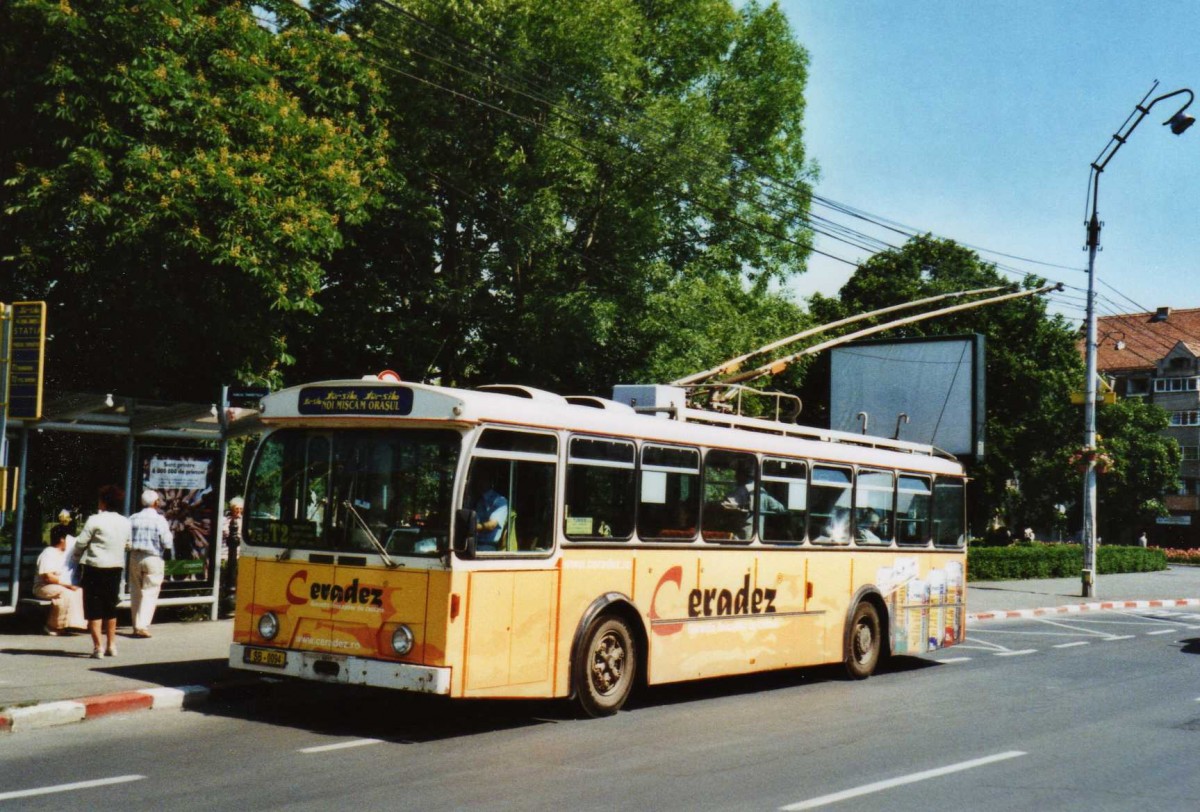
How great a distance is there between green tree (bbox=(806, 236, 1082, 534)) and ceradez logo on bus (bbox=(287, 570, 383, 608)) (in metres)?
41.6

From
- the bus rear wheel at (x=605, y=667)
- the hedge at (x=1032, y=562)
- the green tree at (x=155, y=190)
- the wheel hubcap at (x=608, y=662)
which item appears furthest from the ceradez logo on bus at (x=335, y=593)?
the hedge at (x=1032, y=562)

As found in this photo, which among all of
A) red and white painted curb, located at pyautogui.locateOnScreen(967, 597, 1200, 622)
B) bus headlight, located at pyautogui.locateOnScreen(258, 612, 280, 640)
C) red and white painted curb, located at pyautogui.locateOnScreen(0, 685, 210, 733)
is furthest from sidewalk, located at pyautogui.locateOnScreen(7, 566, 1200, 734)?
red and white painted curb, located at pyautogui.locateOnScreen(967, 597, 1200, 622)

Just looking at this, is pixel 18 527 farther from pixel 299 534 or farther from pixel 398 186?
pixel 398 186

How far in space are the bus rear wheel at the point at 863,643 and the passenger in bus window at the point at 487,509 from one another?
6.15 m

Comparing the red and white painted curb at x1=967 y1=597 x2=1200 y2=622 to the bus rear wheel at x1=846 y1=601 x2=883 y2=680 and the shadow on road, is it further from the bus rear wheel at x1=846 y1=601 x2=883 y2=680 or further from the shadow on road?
the shadow on road

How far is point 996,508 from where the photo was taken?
2254 inches

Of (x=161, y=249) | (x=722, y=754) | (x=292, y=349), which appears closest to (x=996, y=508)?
(x=292, y=349)

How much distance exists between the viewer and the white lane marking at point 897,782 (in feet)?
25.1

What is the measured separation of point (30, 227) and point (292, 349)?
10.2 meters

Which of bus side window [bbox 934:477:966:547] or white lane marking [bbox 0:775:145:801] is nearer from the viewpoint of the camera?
white lane marking [bbox 0:775:145:801]

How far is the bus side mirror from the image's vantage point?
31.0 feet

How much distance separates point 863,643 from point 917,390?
15.3 meters

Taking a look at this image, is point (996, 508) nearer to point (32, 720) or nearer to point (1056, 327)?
point (1056, 327)

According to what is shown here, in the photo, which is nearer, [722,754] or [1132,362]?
[722,754]
